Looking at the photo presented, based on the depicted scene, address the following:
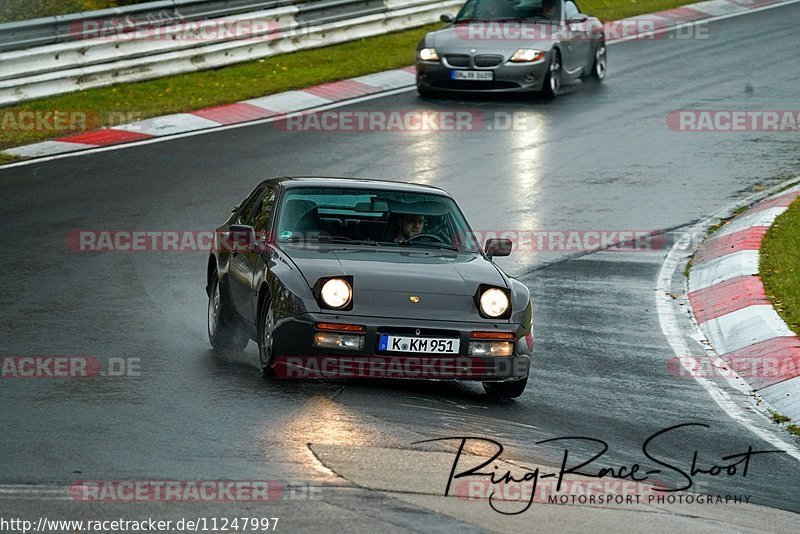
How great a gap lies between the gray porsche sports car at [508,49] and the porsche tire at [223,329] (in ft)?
36.4

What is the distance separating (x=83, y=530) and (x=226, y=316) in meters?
4.40

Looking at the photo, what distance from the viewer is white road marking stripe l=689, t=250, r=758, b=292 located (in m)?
12.7

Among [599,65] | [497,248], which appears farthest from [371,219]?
[599,65]

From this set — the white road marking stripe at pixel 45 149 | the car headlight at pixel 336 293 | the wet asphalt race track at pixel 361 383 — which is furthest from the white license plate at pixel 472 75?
the car headlight at pixel 336 293

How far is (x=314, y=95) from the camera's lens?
21219mm

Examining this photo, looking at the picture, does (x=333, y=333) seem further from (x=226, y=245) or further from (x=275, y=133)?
(x=275, y=133)

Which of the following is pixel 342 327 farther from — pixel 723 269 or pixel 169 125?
pixel 169 125

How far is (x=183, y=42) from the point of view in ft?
71.6

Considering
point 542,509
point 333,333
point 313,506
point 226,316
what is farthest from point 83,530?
point 226,316

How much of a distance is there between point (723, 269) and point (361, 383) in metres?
5.25

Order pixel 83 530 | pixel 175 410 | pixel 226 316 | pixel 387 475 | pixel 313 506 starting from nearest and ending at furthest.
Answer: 1. pixel 83 530
2. pixel 313 506
3. pixel 387 475
4. pixel 175 410
5. pixel 226 316

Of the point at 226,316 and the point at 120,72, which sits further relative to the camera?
the point at 120,72

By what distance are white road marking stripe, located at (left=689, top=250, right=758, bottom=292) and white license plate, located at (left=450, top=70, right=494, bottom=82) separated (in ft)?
26.6

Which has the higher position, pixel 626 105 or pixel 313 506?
pixel 313 506
